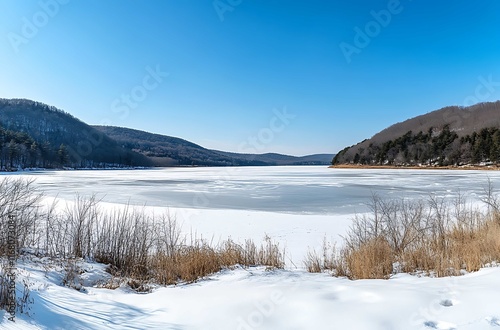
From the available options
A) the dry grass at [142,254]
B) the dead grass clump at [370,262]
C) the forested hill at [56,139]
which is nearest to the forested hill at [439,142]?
the dead grass clump at [370,262]

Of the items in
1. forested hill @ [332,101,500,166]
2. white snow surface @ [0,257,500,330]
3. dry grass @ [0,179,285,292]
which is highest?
forested hill @ [332,101,500,166]

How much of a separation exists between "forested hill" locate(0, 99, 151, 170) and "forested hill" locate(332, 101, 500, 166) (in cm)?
9086

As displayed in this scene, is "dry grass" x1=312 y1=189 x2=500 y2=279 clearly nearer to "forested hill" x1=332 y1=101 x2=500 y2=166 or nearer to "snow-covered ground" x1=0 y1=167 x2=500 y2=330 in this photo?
"snow-covered ground" x1=0 y1=167 x2=500 y2=330

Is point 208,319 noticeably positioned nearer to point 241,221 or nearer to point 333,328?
point 333,328

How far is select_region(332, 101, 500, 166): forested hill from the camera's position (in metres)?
62.9

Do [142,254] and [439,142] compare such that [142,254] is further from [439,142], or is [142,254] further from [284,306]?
[439,142]

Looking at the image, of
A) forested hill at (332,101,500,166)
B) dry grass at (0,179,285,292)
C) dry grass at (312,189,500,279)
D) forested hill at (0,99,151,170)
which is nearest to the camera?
dry grass at (312,189,500,279)

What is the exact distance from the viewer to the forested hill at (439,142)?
206 ft

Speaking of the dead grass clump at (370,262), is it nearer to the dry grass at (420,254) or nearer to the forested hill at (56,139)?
the dry grass at (420,254)

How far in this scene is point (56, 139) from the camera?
464ft

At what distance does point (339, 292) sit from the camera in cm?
422

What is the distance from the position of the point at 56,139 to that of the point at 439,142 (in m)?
151

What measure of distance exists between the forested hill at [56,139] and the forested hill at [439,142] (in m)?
90.9

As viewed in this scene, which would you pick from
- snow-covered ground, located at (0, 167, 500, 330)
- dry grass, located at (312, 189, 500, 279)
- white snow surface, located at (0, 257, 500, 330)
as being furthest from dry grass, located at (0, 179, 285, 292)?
dry grass, located at (312, 189, 500, 279)
